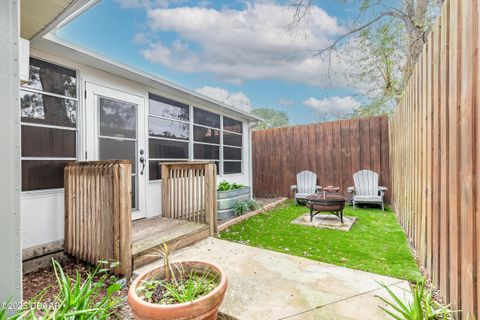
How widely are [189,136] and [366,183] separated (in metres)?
4.40

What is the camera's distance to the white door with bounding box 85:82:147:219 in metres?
3.30

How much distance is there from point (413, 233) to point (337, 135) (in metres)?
3.84

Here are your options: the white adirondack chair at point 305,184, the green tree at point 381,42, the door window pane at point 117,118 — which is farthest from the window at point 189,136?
the green tree at point 381,42

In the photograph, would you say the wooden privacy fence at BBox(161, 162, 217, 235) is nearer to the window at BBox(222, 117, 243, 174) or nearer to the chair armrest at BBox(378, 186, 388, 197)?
the window at BBox(222, 117, 243, 174)

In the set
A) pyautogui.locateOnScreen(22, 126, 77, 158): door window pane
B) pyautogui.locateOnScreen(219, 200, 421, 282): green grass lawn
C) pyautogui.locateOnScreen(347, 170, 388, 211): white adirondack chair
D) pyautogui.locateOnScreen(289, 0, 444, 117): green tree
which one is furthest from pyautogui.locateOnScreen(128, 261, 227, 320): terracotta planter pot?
pyautogui.locateOnScreen(289, 0, 444, 117): green tree

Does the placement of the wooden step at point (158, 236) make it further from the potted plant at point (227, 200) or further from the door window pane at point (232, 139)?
the door window pane at point (232, 139)

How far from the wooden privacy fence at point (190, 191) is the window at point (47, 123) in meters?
1.37

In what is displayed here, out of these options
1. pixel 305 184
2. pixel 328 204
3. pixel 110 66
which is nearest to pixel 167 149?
pixel 110 66

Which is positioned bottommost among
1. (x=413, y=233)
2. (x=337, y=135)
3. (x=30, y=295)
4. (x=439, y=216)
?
(x=30, y=295)

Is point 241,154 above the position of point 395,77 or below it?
below

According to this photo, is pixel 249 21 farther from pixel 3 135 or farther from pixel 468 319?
pixel 468 319

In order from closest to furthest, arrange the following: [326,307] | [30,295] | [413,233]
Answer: [326,307] < [30,295] < [413,233]

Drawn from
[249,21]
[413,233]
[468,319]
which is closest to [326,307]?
[468,319]

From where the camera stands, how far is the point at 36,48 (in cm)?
271
